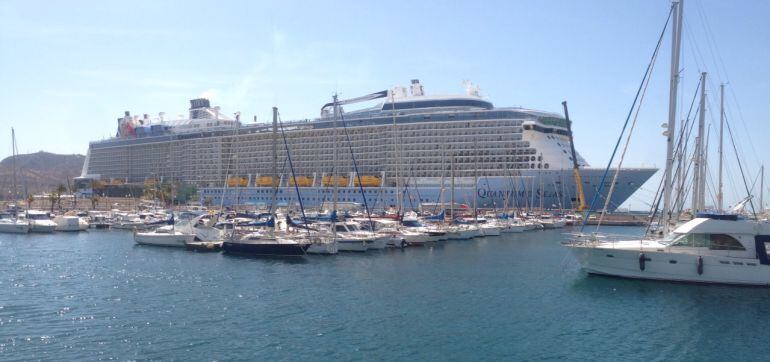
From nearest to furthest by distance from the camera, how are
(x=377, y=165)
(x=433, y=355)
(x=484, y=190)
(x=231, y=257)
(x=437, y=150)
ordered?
1. (x=433, y=355)
2. (x=231, y=257)
3. (x=484, y=190)
4. (x=437, y=150)
5. (x=377, y=165)

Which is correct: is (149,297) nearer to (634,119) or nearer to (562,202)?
(634,119)

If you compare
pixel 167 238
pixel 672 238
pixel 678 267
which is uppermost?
pixel 672 238

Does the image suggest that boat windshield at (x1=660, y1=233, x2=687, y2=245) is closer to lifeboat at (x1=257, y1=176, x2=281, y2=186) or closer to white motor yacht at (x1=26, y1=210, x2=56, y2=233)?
white motor yacht at (x1=26, y1=210, x2=56, y2=233)

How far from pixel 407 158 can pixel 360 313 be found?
58.0 meters

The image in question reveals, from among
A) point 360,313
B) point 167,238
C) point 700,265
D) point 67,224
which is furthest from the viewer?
point 67,224

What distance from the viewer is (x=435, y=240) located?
46.6 metres

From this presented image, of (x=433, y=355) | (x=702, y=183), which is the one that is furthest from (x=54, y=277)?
(x=702, y=183)

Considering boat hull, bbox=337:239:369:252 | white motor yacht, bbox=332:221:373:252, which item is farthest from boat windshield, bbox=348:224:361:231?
boat hull, bbox=337:239:369:252

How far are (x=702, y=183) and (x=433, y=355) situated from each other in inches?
1188

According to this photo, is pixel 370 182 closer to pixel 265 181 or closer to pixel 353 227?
pixel 265 181

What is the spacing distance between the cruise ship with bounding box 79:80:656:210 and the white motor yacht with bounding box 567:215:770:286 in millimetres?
28298

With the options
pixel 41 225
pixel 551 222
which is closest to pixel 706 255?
pixel 551 222

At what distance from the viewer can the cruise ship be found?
70062 millimetres

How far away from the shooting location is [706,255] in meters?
26.2
